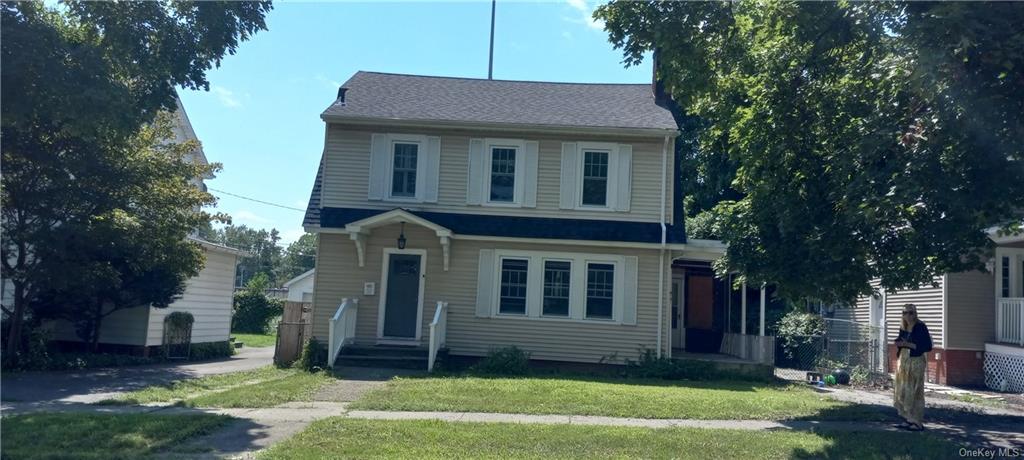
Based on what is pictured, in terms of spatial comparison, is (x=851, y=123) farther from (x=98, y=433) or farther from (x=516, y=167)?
(x=98, y=433)

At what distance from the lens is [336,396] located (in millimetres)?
12477

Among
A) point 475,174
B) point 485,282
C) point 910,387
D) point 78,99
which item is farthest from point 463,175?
point 910,387

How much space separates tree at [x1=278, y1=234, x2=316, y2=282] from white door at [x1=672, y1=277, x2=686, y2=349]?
83217mm

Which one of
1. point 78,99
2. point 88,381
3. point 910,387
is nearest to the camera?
point 910,387

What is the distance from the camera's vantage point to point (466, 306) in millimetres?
18000

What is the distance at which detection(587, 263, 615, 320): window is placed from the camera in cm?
1803

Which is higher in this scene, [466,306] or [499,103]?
[499,103]

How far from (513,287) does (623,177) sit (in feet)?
11.7

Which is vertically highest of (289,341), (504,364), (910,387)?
(910,387)

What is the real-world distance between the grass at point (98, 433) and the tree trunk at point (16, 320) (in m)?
6.94

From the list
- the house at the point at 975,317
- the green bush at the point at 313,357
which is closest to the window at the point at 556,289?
the green bush at the point at 313,357

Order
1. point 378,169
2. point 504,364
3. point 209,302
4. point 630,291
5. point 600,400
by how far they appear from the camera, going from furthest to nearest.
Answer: point 209,302
point 378,169
point 630,291
point 504,364
point 600,400

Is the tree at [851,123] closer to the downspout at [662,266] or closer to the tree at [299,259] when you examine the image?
the downspout at [662,266]

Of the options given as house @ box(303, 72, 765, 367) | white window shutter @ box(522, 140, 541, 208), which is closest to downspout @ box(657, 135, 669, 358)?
house @ box(303, 72, 765, 367)
